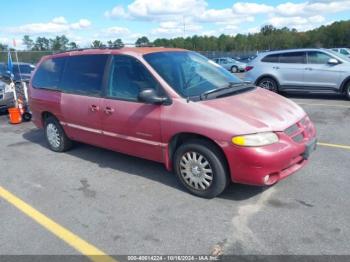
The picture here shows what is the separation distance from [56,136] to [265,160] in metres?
4.11

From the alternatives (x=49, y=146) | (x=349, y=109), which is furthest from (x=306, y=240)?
(x=349, y=109)

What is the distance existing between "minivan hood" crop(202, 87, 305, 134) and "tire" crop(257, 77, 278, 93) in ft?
25.3

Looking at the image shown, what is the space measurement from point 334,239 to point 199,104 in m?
1.99

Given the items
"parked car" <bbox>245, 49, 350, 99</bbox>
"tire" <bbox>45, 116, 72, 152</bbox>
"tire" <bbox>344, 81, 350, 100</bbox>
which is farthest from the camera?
"parked car" <bbox>245, 49, 350, 99</bbox>

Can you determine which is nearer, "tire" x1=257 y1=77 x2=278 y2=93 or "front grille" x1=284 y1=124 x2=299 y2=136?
"front grille" x1=284 y1=124 x2=299 y2=136

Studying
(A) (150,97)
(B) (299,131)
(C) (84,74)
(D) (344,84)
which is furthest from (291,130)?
(D) (344,84)

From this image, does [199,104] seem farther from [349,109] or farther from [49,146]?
[349,109]

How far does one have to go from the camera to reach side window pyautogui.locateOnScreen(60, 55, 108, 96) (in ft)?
17.2

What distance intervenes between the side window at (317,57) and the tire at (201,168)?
8587mm

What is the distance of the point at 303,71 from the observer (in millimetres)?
11422

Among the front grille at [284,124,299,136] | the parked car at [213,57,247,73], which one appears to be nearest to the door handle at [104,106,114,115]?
the front grille at [284,124,299,136]

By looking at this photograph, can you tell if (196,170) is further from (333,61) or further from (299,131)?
(333,61)

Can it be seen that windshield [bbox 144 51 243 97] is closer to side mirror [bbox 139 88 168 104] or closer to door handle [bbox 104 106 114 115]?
side mirror [bbox 139 88 168 104]

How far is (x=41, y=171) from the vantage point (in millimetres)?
5562
